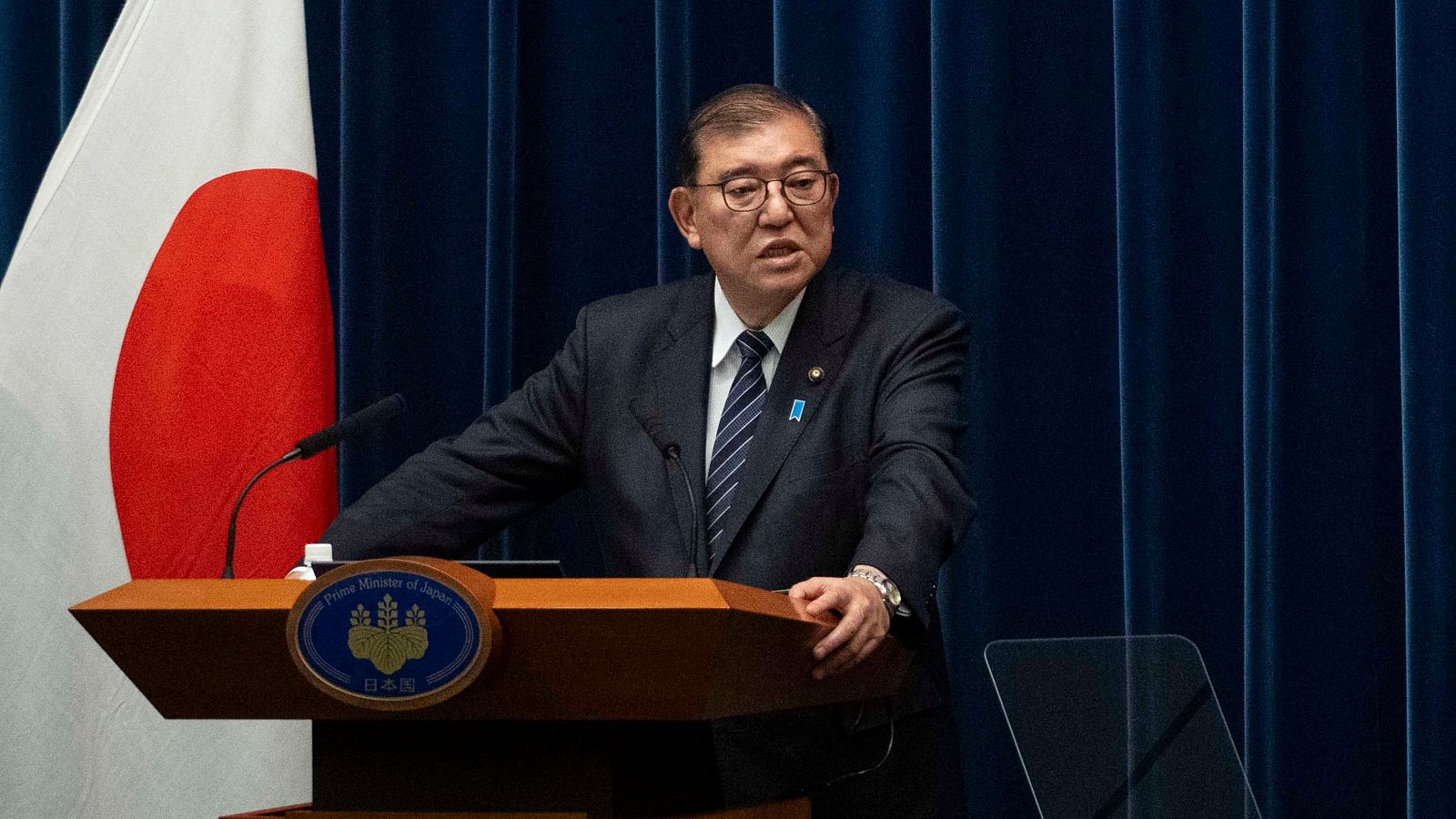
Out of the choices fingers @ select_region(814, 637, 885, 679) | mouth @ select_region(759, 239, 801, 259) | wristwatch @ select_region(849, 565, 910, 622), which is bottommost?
fingers @ select_region(814, 637, 885, 679)

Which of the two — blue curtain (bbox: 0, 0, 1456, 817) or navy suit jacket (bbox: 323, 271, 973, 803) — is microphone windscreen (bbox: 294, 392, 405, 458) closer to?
navy suit jacket (bbox: 323, 271, 973, 803)

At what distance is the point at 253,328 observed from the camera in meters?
2.40

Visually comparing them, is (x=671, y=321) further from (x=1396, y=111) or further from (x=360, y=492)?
(x=1396, y=111)

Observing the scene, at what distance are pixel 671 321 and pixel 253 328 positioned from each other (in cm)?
74

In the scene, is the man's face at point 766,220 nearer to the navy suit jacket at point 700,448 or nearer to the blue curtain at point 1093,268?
the navy suit jacket at point 700,448

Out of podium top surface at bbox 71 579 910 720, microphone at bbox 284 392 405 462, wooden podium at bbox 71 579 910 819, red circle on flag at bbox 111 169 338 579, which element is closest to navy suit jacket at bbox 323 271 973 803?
microphone at bbox 284 392 405 462

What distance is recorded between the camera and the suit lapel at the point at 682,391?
1.97 m

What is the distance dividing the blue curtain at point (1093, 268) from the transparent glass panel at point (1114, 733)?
0.20 m

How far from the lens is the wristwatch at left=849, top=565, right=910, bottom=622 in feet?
5.05

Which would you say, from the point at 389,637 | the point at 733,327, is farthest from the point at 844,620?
the point at 733,327

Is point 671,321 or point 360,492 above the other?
point 671,321

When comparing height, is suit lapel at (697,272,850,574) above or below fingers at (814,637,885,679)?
above

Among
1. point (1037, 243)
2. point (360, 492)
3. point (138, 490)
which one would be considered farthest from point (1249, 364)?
point (138, 490)

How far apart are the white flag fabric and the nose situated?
2.76 ft
